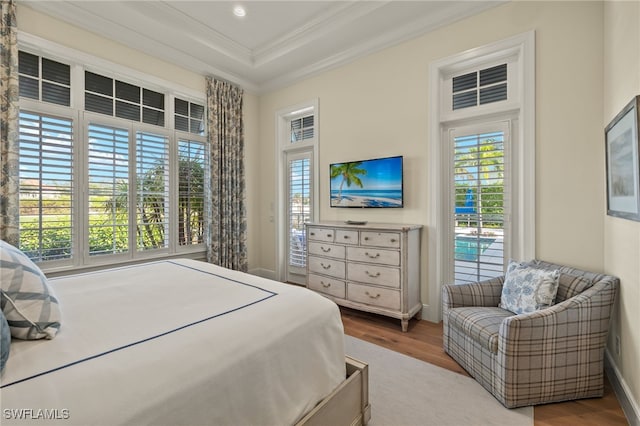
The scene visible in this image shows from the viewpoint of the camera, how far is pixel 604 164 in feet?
7.54

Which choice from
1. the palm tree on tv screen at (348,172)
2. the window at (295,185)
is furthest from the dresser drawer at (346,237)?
the window at (295,185)

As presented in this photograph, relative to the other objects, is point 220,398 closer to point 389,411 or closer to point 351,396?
point 351,396

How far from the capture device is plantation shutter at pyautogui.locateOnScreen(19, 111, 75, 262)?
2.77m

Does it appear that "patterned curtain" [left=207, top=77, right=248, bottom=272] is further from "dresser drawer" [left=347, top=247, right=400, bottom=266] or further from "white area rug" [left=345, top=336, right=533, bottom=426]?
"white area rug" [left=345, top=336, right=533, bottom=426]

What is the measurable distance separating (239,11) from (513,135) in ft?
9.99

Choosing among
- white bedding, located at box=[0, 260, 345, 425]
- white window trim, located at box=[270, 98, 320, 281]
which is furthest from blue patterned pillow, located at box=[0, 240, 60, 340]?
white window trim, located at box=[270, 98, 320, 281]

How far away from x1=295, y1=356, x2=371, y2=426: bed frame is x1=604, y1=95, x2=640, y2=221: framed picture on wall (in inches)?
65.4

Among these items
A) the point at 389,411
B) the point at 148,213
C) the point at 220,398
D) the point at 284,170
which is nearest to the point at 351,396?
the point at 389,411

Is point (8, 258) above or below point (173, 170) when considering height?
below

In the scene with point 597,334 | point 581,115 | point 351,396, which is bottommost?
point 351,396

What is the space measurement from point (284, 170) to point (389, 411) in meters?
3.58

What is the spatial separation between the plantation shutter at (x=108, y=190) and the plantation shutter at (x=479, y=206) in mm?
3707

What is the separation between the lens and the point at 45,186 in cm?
287

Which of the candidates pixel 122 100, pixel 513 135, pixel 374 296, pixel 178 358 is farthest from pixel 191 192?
pixel 513 135
